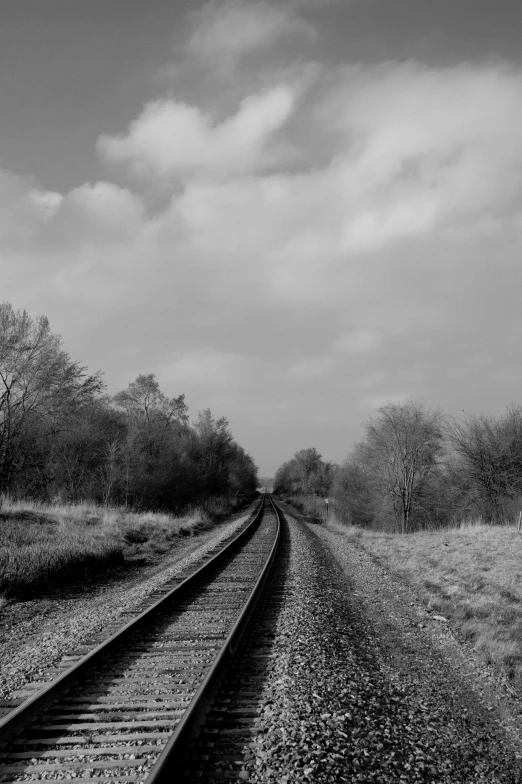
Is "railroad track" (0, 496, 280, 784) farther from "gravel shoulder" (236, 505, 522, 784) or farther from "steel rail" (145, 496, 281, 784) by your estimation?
"gravel shoulder" (236, 505, 522, 784)

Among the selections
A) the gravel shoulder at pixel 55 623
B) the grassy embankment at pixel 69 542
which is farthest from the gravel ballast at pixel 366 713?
the grassy embankment at pixel 69 542

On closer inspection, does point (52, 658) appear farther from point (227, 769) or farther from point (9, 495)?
point (9, 495)

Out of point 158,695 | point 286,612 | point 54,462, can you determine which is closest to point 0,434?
point 54,462

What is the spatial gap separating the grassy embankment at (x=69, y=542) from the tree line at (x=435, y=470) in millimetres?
17047

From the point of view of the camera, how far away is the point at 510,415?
33938 millimetres

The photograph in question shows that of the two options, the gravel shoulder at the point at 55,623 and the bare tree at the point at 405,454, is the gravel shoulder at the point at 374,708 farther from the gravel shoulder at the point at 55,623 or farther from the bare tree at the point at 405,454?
the bare tree at the point at 405,454

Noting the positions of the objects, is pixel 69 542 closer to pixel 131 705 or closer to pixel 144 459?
pixel 131 705

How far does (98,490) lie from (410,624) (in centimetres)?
2130

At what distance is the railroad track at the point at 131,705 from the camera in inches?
133

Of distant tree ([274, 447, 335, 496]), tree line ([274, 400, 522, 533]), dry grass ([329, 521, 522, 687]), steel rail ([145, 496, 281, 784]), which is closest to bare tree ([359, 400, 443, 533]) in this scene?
tree line ([274, 400, 522, 533])

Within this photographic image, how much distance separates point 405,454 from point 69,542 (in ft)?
90.5

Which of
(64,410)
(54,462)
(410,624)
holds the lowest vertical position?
(410,624)

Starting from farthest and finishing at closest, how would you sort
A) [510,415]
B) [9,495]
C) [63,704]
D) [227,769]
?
[510,415] → [9,495] → [63,704] → [227,769]

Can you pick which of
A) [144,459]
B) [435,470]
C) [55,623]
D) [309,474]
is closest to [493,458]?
[435,470]
